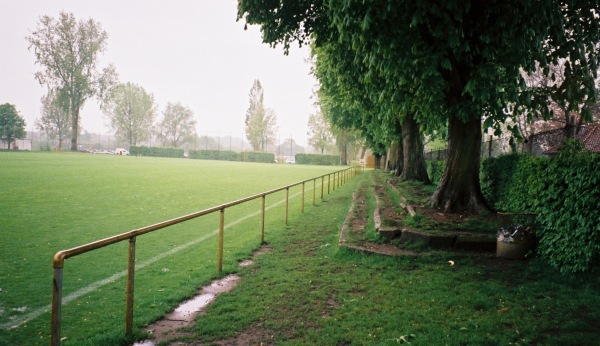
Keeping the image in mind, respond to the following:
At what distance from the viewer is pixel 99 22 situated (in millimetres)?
59906

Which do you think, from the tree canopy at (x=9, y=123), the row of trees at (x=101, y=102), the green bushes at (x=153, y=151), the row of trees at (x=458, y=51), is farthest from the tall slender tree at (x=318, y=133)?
the row of trees at (x=458, y=51)

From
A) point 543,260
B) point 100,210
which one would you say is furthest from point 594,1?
point 100,210

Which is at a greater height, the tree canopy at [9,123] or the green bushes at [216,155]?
the tree canopy at [9,123]

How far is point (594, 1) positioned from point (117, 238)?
9.11 m

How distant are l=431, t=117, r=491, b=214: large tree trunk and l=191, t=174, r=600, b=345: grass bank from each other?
2.54 meters

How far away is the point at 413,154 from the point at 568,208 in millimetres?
14954

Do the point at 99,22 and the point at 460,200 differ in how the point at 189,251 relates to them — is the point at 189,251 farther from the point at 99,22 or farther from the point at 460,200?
the point at 99,22

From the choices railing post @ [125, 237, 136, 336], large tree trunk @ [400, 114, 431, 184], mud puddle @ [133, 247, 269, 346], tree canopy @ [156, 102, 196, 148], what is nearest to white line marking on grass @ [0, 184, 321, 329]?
railing post @ [125, 237, 136, 336]

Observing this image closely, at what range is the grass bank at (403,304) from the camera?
368 cm

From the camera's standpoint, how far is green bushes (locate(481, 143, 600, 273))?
4809 millimetres

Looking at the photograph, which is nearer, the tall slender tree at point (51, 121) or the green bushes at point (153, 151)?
the green bushes at point (153, 151)

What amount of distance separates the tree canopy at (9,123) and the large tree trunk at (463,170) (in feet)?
254

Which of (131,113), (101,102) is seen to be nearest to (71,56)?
(101,102)

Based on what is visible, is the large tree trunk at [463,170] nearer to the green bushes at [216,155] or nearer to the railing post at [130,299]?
the railing post at [130,299]
